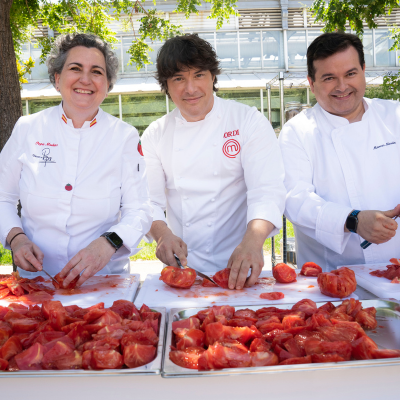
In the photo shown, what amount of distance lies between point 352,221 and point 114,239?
114 centimetres

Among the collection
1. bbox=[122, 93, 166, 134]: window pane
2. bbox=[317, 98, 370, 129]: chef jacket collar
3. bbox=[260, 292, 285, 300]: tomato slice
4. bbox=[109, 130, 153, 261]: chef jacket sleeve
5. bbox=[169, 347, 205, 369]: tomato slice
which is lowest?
bbox=[260, 292, 285, 300]: tomato slice

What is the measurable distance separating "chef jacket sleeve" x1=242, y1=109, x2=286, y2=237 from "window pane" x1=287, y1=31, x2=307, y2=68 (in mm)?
11070

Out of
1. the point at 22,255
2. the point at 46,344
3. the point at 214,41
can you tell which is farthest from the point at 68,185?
the point at 214,41

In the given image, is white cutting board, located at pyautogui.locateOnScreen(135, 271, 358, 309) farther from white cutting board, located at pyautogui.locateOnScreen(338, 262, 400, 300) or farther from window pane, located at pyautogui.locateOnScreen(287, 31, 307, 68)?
window pane, located at pyautogui.locateOnScreen(287, 31, 307, 68)

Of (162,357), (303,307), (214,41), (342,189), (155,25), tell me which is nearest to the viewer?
(162,357)

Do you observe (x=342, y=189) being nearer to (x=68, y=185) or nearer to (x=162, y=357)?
(x=68, y=185)

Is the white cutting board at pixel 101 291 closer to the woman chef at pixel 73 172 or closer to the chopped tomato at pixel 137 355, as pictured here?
the woman chef at pixel 73 172

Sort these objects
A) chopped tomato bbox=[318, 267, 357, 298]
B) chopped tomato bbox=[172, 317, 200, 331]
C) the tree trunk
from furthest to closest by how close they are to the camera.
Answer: the tree trunk → chopped tomato bbox=[318, 267, 357, 298] → chopped tomato bbox=[172, 317, 200, 331]

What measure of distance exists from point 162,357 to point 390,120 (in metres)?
2.05

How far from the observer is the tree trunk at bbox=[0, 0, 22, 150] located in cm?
376

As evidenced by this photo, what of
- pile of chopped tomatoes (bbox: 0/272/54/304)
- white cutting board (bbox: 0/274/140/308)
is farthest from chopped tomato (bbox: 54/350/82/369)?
pile of chopped tomatoes (bbox: 0/272/54/304)

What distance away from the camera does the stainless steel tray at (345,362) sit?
965 millimetres


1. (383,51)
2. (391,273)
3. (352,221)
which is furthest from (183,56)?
(383,51)

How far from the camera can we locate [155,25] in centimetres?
577
